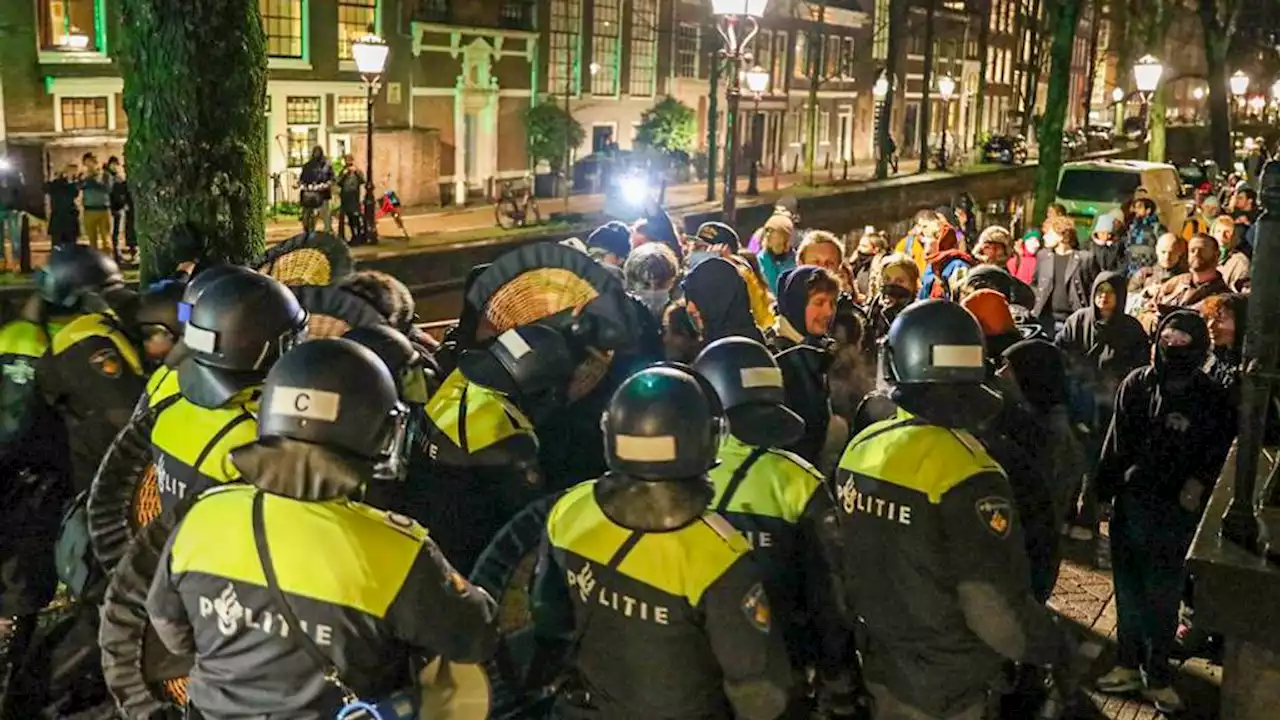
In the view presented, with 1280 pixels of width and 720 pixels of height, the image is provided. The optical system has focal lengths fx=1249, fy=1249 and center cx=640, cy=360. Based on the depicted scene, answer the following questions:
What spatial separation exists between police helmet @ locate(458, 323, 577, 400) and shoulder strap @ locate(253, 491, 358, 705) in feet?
6.48

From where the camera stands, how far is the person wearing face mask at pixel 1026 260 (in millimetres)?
11156

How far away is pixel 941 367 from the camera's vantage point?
154 inches

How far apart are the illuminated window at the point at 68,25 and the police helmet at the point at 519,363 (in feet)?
70.6

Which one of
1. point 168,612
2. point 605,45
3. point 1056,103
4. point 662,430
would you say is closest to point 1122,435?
point 662,430

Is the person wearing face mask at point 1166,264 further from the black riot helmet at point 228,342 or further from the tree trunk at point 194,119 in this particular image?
the black riot helmet at point 228,342

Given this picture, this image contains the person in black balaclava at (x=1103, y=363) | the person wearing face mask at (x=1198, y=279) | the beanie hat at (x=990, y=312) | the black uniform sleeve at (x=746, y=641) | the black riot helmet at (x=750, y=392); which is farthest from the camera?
the person wearing face mask at (x=1198, y=279)

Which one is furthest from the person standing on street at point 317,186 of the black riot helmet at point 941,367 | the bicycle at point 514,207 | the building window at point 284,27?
the black riot helmet at point 941,367

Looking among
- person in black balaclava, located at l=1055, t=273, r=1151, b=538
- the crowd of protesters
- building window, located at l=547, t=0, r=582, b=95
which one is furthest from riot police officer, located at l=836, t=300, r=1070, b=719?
building window, located at l=547, t=0, r=582, b=95

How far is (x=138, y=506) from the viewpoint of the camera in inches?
158

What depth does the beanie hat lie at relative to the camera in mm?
6094

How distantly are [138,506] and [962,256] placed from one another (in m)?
7.00

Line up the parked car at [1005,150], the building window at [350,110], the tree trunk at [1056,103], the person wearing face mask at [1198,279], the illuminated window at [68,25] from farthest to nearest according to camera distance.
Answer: the parked car at [1005,150] → the building window at [350,110] → the illuminated window at [68,25] → the tree trunk at [1056,103] → the person wearing face mask at [1198,279]

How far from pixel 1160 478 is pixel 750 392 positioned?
104 inches

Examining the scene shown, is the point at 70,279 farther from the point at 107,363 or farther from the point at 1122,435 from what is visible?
the point at 1122,435
